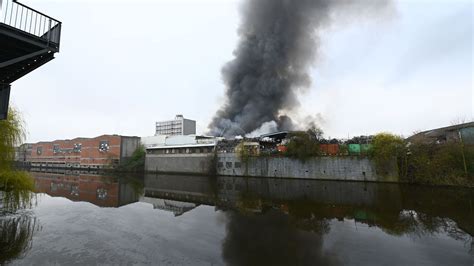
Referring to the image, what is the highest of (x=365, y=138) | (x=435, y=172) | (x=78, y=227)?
(x=365, y=138)

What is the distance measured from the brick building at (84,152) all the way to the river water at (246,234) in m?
44.5

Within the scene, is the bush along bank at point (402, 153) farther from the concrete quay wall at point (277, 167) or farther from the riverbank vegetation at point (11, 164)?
the riverbank vegetation at point (11, 164)

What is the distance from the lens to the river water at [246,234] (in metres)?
6.84

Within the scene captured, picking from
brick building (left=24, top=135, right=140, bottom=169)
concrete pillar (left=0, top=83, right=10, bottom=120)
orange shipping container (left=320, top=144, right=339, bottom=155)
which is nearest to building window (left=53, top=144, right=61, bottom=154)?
brick building (left=24, top=135, right=140, bottom=169)

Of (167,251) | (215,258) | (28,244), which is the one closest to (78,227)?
(28,244)

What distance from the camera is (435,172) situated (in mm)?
22750

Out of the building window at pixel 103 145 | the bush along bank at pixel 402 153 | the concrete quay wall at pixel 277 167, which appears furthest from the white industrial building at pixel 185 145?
the bush along bank at pixel 402 153

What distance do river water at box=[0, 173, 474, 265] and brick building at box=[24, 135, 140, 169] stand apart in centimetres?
4445

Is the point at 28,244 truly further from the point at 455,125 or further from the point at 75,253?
the point at 455,125

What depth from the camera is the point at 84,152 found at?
63.8 m

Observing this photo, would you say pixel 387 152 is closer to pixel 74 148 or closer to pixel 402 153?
pixel 402 153

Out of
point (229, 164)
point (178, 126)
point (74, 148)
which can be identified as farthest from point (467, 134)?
point (178, 126)

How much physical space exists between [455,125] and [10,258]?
35739mm

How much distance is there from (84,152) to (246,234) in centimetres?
6681
